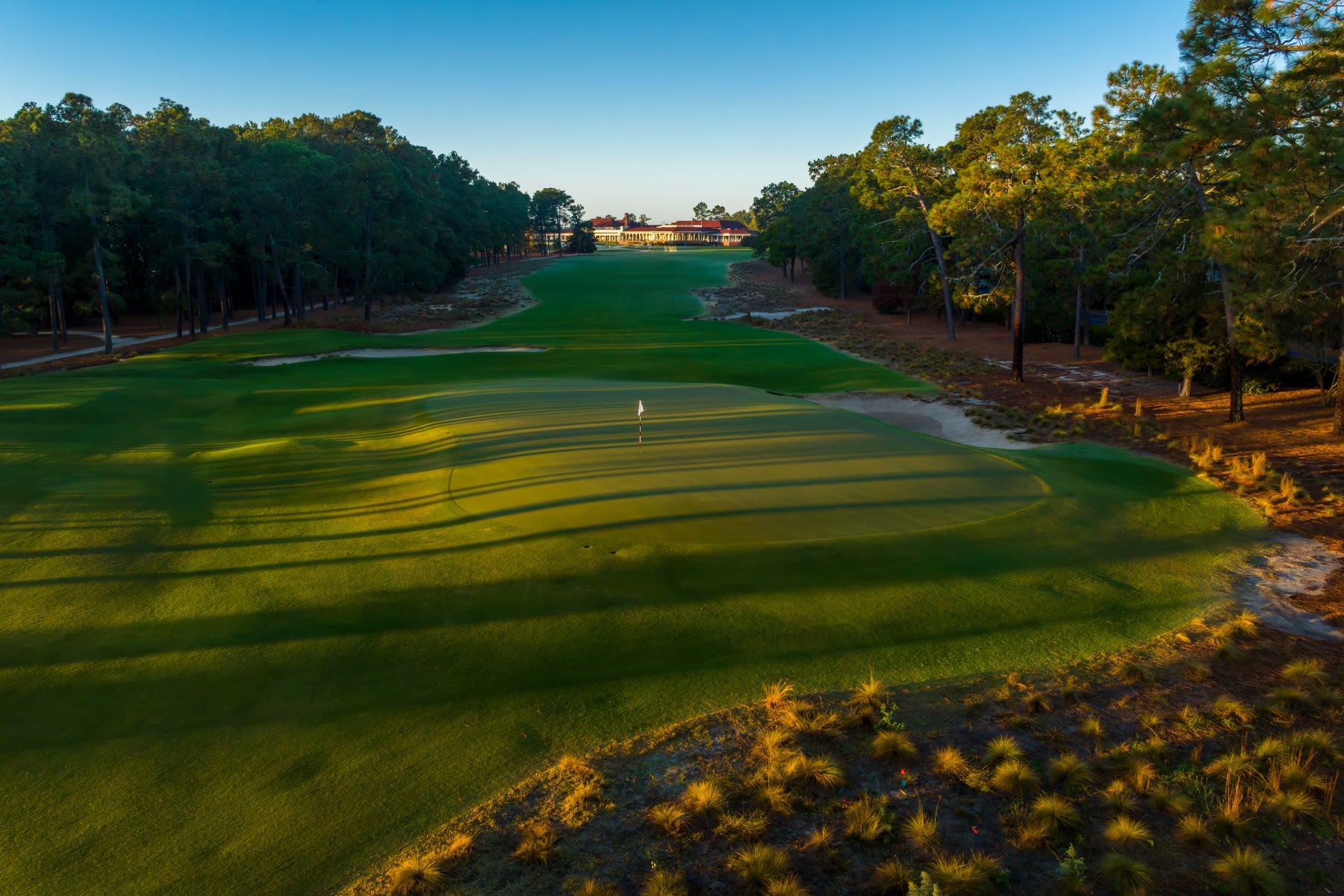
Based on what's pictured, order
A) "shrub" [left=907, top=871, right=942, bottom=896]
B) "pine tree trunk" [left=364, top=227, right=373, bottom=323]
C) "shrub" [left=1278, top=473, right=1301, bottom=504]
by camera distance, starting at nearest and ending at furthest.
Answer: "shrub" [left=907, top=871, right=942, bottom=896]
"shrub" [left=1278, top=473, right=1301, bottom=504]
"pine tree trunk" [left=364, top=227, right=373, bottom=323]

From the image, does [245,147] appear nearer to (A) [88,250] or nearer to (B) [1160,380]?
(A) [88,250]

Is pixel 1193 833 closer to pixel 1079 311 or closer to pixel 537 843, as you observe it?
pixel 537 843

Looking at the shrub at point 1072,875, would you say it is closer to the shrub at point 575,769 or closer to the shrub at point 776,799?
the shrub at point 776,799

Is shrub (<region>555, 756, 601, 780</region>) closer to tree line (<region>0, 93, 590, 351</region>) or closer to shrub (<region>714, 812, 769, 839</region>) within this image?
shrub (<region>714, 812, 769, 839</region>)

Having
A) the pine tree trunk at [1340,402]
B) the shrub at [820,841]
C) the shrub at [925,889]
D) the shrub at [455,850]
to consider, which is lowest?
the shrub at [820,841]

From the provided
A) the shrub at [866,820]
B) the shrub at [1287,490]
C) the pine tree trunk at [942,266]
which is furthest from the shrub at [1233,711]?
the pine tree trunk at [942,266]

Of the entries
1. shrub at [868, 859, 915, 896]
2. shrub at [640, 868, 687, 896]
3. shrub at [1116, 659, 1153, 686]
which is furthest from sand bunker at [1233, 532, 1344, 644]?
shrub at [640, 868, 687, 896]

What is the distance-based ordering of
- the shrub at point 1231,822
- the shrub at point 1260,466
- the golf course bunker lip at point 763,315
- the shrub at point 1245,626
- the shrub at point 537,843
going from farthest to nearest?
the golf course bunker lip at point 763,315 < the shrub at point 1260,466 < the shrub at point 1245,626 < the shrub at point 1231,822 < the shrub at point 537,843
